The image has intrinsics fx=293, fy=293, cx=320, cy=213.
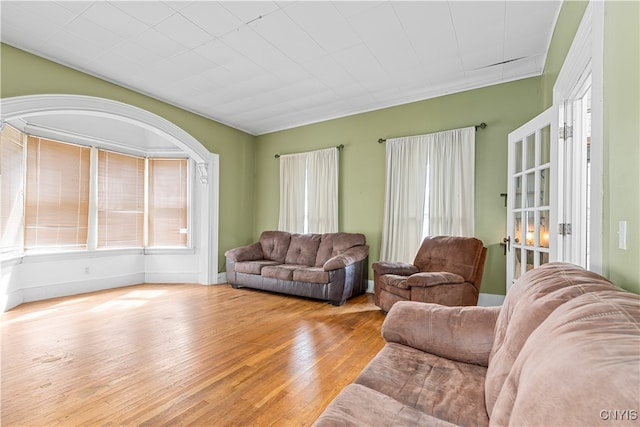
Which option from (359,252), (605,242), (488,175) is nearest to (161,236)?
(359,252)

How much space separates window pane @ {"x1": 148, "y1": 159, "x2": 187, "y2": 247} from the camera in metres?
5.44

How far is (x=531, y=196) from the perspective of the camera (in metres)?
2.79

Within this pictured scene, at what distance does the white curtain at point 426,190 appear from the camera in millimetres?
3824

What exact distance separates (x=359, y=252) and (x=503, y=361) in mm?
3294

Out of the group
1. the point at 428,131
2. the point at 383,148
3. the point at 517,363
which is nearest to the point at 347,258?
the point at 383,148

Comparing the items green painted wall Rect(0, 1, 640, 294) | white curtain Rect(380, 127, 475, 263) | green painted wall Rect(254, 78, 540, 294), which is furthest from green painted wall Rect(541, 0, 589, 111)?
white curtain Rect(380, 127, 475, 263)

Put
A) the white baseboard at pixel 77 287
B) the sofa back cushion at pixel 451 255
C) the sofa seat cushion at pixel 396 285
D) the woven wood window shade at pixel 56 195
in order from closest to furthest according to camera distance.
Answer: the sofa seat cushion at pixel 396 285 < the sofa back cushion at pixel 451 255 < the white baseboard at pixel 77 287 < the woven wood window shade at pixel 56 195

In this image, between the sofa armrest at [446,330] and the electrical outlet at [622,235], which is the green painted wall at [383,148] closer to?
the sofa armrest at [446,330]

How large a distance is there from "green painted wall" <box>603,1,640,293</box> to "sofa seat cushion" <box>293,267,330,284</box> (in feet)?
9.54

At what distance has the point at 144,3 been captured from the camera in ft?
8.00

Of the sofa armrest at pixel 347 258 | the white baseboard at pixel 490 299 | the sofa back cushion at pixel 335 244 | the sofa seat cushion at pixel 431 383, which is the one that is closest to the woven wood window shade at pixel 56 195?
the sofa back cushion at pixel 335 244

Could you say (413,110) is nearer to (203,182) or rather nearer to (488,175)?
(488,175)

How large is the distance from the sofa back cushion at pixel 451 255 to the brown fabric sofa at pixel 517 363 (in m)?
1.87

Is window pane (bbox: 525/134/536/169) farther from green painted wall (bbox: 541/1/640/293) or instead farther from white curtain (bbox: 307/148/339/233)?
white curtain (bbox: 307/148/339/233)
